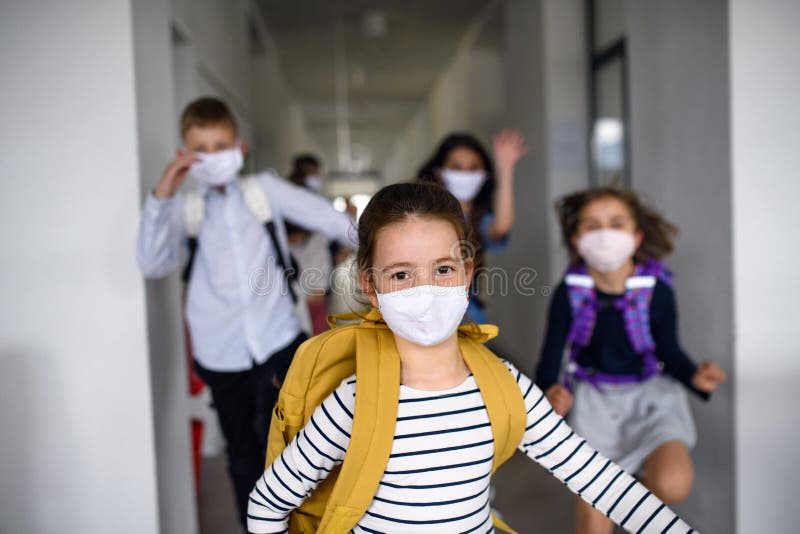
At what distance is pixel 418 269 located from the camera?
117 cm

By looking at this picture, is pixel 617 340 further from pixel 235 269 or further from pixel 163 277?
pixel 163 277

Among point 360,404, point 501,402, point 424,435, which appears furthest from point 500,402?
point 360,404

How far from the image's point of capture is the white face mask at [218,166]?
181cm

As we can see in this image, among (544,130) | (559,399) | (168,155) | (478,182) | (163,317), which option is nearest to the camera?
(559,399)

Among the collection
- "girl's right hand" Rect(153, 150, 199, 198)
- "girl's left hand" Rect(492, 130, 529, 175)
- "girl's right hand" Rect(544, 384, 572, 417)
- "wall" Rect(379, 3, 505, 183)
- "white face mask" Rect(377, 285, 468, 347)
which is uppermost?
"wall" Rect(379, 3, 505, 183)

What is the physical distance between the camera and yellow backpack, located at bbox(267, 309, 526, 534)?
112 centimetres

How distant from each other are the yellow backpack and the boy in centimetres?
59

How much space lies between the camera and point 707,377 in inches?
70.4

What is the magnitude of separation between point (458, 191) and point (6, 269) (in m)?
1.52

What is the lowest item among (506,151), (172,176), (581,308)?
(581,308)

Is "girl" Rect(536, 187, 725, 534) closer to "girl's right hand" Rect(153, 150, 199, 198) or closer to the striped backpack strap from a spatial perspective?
the striped backpack strap

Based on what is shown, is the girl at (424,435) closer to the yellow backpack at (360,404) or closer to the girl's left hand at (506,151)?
the yellow backpack at (360,404)

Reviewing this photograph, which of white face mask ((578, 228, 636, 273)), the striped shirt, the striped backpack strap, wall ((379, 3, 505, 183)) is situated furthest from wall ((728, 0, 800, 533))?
wall ((379, 3, 505, 183))

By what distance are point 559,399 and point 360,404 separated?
2.53 feet
